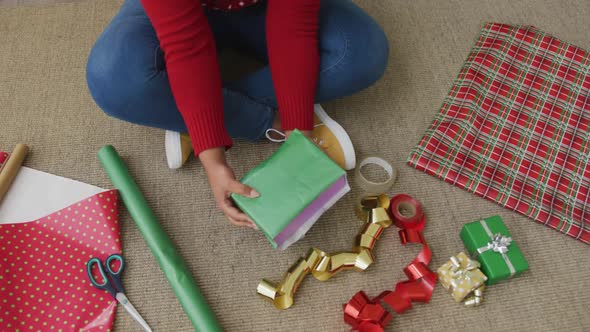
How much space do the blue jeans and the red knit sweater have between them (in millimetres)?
61

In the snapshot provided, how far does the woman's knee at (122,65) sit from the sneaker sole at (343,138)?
377 millimetres

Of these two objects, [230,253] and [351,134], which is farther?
[351,134]

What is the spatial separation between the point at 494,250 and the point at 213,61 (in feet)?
2.13

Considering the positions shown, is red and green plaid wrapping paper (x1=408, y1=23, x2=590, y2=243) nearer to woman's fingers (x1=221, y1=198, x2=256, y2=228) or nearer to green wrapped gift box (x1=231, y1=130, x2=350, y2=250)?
green wrapped gift box (x1=231, y1=130, x2=350, y2=250)

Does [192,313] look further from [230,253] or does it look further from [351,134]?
[351,134]

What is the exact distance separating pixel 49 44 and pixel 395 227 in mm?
991

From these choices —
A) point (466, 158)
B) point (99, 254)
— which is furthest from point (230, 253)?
point (466, 158)

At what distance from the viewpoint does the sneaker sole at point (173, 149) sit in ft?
3.02

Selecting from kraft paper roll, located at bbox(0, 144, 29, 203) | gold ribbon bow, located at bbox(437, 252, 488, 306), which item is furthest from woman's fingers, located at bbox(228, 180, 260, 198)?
kraft paper roll, located at bbox(0, 144, 29, 203)

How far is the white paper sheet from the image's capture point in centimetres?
88

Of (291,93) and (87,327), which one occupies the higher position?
(291,93)

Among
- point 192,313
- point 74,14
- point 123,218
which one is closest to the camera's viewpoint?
point 192,313

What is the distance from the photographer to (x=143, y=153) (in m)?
0.98

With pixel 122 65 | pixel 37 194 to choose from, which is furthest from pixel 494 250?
pixel 37 194
